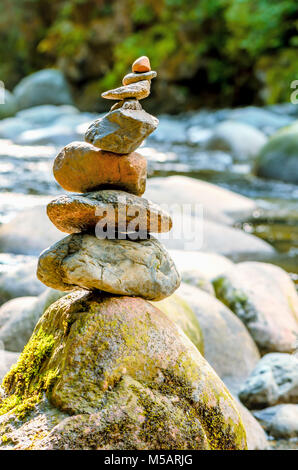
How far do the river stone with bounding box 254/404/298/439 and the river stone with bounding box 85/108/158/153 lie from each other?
1953mm

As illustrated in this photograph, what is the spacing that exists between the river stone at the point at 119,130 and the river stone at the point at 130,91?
0.07m

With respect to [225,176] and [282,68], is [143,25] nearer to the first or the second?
[282,68]

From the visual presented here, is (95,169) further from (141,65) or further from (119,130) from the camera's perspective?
(141,65)

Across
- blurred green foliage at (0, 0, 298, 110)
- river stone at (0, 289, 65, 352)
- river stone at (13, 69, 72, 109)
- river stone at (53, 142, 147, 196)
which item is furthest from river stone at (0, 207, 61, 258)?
river stone at (13, 69, 72, 109)

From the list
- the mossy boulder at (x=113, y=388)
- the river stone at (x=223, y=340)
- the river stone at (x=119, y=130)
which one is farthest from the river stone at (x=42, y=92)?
the mossy boulder at (x=113, y=388)

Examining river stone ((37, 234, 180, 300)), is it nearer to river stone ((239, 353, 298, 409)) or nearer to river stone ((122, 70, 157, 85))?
river stone ((122, 70, 157, 85))

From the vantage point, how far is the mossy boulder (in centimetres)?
197

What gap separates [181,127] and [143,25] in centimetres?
887

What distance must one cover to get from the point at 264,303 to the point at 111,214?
2447mm

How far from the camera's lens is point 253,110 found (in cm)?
1594

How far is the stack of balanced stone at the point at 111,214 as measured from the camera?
2.25 m

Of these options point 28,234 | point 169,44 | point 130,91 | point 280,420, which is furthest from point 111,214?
point 169,44

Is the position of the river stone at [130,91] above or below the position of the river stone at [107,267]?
above

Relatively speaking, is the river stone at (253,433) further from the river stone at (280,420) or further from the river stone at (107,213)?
the river stone at (107,213)
